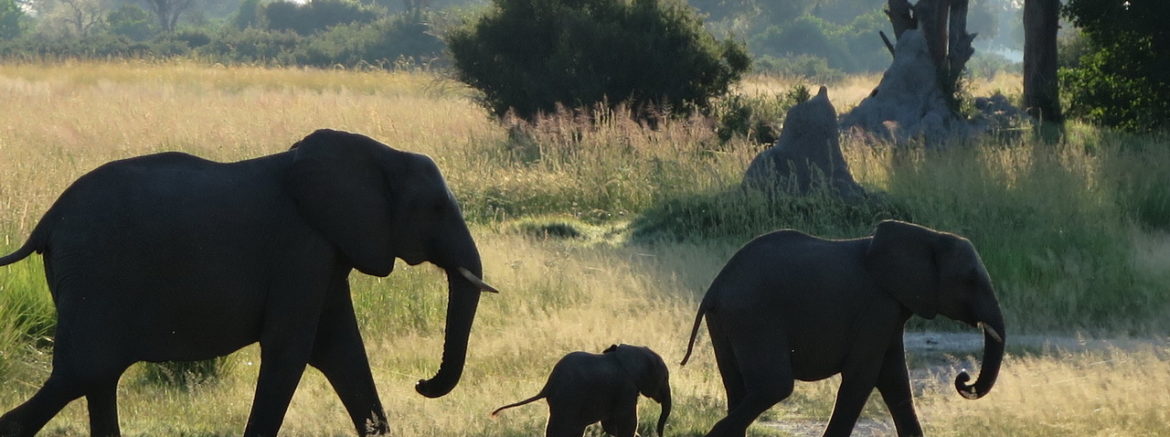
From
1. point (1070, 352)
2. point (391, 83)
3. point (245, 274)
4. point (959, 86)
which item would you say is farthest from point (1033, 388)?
point (391, 83)

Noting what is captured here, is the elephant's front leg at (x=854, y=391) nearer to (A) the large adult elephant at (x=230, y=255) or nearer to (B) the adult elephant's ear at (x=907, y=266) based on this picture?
(B) the adult elephant's ear at (x=907, y=266)

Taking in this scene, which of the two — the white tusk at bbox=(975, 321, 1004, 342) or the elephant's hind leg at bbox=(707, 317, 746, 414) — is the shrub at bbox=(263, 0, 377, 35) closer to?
the elephant's hind leg at bbox=(707, 317, 746, 414)

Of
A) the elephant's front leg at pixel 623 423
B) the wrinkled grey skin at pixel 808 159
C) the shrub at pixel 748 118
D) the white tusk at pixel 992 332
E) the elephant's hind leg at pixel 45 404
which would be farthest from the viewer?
the shrub at pixel 748 118

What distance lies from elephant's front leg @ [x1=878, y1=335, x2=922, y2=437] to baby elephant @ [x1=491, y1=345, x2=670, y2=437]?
0.94 meters

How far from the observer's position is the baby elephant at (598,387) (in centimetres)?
642

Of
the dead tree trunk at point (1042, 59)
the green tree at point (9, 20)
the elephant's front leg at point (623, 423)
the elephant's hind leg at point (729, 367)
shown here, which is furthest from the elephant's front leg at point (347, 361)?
the green tree at point (9, 20)

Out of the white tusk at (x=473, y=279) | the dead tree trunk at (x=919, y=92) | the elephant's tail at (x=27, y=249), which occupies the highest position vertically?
the elephant's tail at (x=27, y=249)

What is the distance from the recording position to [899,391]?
6.67 meters

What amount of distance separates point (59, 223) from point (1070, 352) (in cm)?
654

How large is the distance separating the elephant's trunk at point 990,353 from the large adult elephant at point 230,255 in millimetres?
1985

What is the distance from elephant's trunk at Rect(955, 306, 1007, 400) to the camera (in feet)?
20.5

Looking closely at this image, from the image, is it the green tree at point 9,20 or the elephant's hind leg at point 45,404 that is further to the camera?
the green tree at point 9,20

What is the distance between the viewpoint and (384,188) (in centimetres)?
639

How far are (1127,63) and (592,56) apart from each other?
24.1 feet
